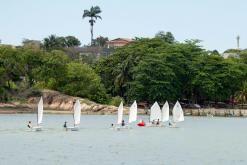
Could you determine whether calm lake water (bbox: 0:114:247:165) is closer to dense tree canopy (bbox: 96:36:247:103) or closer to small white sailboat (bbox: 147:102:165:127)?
small white sailboat (bbox: 147:102:165:127)

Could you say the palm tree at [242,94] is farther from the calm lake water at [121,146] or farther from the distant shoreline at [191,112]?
the calm lake water at [121,146]

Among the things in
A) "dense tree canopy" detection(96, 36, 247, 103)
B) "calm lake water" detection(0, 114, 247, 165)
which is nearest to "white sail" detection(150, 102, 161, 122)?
"calm lake water" detection(0, 114, 247, 165)

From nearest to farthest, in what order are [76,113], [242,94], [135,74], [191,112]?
[76,113]
[135,74]
[191,112]
[242,94]

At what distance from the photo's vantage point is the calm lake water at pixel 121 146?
173 feet

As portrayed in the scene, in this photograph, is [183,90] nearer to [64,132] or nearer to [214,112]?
[214,112]

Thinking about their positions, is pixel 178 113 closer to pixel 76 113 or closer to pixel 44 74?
pixel 76 113

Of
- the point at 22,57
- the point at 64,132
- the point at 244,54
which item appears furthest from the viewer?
the point at 244,54

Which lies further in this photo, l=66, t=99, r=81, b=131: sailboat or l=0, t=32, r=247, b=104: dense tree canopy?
l=0, t=32, r=247, b=104: dense tree canopy

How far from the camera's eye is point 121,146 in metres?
64.7

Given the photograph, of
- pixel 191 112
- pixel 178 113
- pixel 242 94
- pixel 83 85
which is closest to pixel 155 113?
pixel 178 113

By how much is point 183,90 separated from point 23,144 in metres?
78.1

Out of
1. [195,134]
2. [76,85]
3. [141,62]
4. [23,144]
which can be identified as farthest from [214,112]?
[23,144]

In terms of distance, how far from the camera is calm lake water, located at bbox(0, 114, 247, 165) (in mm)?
52787

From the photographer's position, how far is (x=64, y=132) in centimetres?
7938
